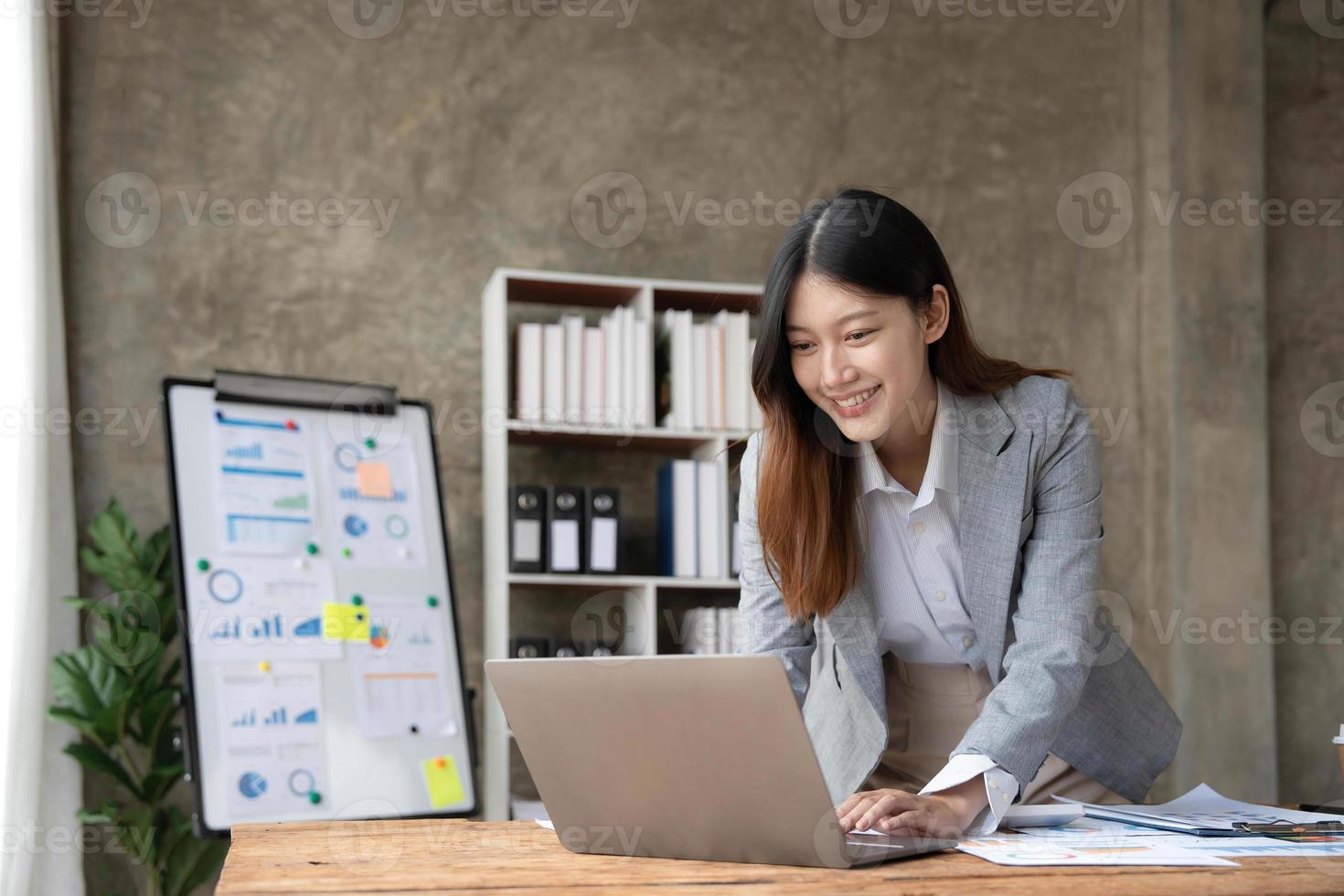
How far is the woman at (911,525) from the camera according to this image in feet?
5.17

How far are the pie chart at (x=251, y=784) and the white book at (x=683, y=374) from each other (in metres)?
1.36

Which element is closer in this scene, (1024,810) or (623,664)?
(623,664)

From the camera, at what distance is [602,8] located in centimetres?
395

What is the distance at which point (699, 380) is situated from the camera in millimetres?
3475

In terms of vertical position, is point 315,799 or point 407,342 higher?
point 407,342

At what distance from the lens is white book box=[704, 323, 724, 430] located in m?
3.48

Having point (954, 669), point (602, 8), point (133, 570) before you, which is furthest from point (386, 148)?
point (954, 669)

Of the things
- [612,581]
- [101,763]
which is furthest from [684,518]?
[101,763]

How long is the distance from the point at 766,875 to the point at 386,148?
9.95ft

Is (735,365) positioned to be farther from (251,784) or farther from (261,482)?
(251,784)

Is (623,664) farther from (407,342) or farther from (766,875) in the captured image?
(407,342)

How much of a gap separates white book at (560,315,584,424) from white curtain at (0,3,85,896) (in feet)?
4.10

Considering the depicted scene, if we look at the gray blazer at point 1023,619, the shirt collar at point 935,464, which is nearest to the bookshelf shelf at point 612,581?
the gray blazer at point 1023,619

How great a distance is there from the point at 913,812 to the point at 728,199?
117 inches
